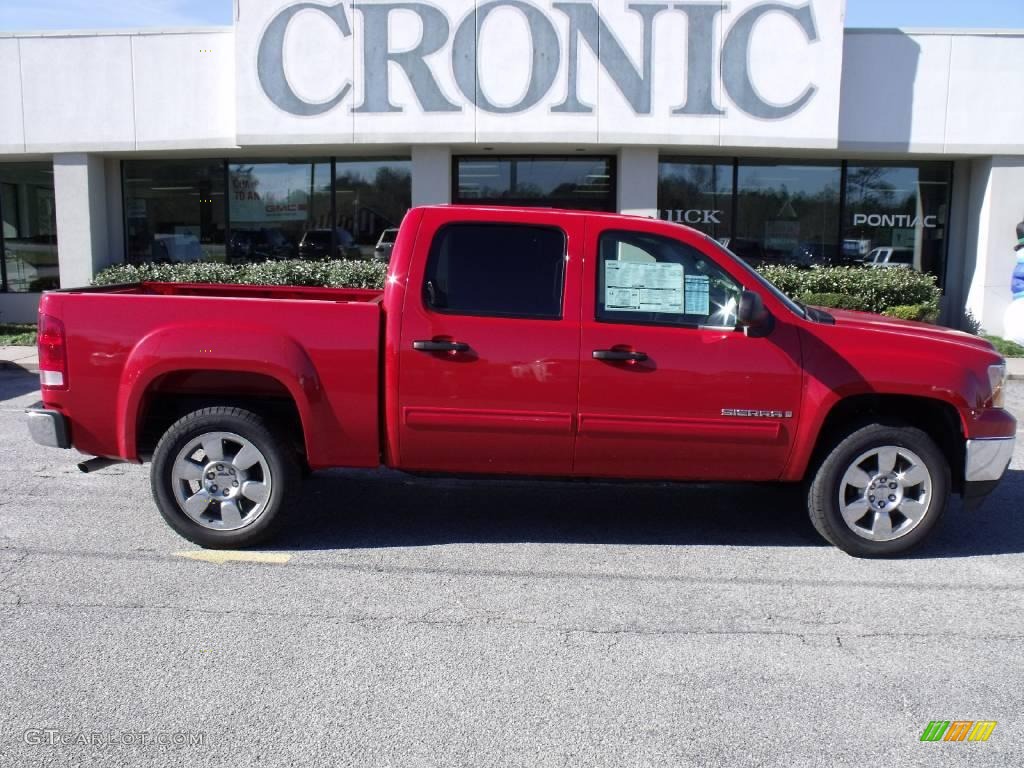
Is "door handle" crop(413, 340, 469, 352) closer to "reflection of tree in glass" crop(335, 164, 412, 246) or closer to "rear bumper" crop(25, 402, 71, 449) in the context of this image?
"rear bumper" crop(25, 402, 71, 449)

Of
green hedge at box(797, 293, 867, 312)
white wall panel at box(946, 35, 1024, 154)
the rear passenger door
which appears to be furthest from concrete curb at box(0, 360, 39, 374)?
white wall panel at box(946, 35, 1024, 154)

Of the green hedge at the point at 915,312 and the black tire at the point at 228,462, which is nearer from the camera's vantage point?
the black tire at the point at 228,462

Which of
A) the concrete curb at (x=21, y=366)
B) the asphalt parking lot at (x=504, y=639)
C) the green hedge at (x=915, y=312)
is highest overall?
the green hedge at (x=915, y=312)

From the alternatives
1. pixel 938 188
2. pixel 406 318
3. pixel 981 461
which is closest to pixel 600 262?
pixel 406 318

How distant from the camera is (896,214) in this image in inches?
615

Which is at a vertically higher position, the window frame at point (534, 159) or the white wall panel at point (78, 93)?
the white wall panel at point (78, 93)

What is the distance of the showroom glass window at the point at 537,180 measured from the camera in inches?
594

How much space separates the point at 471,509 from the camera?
6285mm

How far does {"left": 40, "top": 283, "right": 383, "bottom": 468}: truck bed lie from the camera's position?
16.9 ft

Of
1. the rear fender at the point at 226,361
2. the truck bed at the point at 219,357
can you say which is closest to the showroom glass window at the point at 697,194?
the truck bed at the point at 219,357

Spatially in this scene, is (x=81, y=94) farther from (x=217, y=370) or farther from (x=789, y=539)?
(x=789, y=539)

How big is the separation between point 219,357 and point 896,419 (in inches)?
153

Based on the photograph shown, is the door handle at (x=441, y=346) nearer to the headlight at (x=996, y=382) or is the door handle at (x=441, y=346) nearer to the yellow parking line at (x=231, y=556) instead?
the yellow parking line at (x=231, y=556)

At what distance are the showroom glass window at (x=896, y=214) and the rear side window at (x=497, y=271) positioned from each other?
11731 mm
